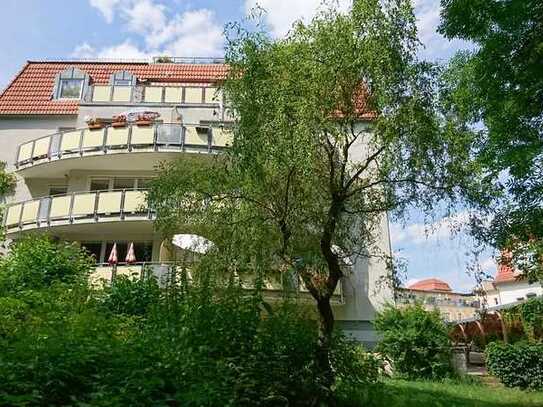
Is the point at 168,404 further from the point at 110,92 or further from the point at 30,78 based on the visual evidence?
the point at 30,78

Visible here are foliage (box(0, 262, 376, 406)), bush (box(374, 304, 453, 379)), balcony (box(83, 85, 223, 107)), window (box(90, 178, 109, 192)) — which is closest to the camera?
foliage (box(0, 262, 376, 406))

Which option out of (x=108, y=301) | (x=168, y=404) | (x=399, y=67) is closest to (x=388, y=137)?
(x=399, y=67)

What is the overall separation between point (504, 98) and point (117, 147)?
1577cm

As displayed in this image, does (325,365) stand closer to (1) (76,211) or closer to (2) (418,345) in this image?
(2) (418,345)

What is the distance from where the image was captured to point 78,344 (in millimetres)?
5430

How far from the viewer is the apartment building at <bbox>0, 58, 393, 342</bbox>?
67.1ft

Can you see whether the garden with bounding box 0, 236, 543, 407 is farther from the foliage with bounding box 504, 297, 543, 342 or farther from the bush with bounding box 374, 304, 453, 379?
the foliage with bounding box 504, 297, 543, 342

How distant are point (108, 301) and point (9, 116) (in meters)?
14.2

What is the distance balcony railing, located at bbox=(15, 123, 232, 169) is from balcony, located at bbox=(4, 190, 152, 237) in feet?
6.02

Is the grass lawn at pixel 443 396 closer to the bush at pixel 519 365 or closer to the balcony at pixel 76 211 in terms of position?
the bush at pixel 519 365

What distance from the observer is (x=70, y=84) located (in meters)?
26.1

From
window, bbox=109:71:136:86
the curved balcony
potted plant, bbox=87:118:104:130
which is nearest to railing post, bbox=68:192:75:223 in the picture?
the curved balcony

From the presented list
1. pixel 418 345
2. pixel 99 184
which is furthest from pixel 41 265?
pixel 418 345

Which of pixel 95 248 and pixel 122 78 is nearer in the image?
pixel 95 248
